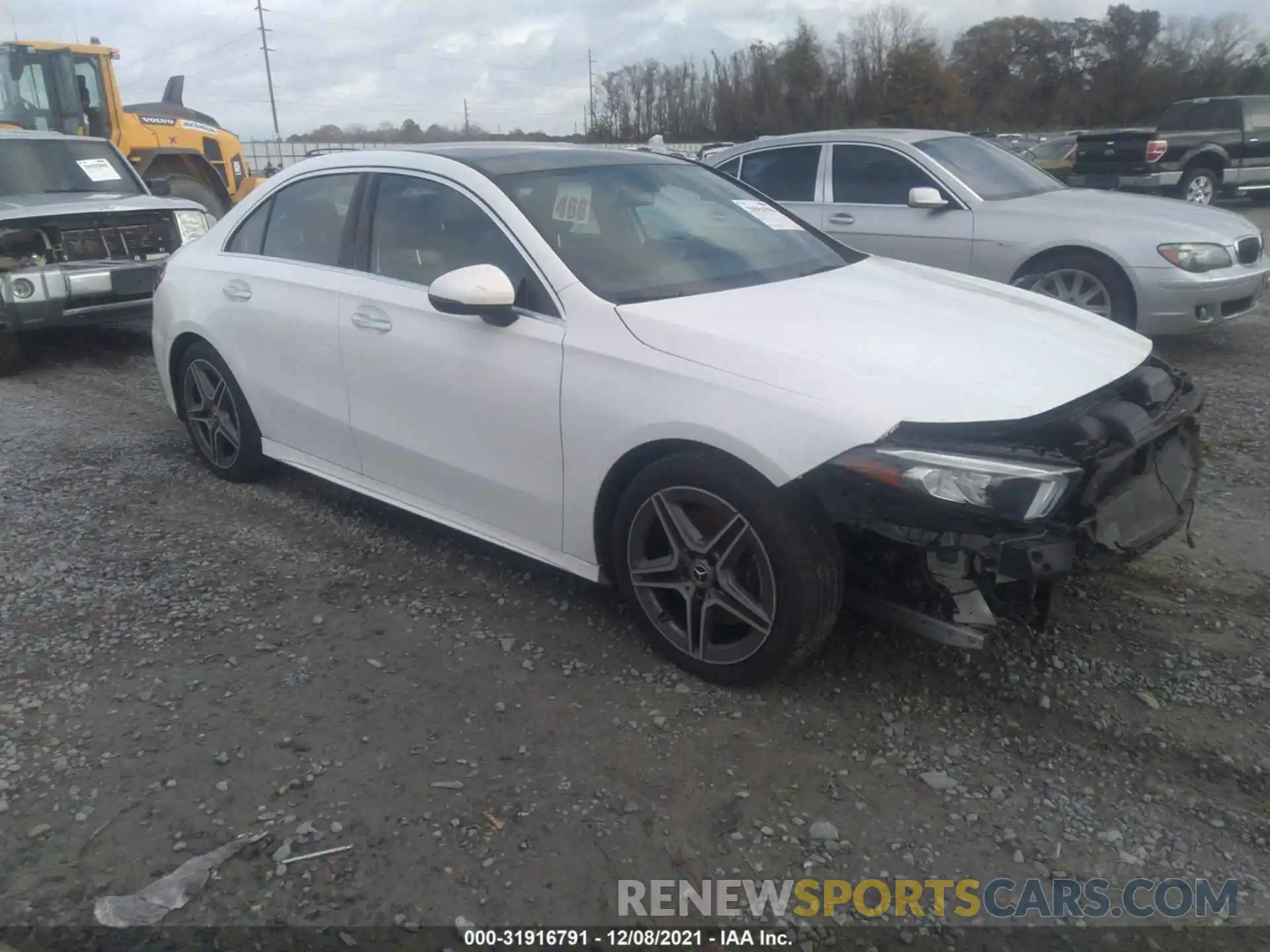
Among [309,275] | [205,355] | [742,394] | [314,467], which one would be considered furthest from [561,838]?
[205,355]

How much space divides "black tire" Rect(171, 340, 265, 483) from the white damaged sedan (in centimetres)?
28

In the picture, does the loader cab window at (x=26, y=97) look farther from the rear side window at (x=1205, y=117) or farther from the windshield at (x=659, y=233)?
the rear side window at (x=1205, y=117)

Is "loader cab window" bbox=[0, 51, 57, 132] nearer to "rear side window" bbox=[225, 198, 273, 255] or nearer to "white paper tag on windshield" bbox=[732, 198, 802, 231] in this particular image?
"rear side window" bbox=[225, 198, 273, 255]

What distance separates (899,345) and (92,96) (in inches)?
511

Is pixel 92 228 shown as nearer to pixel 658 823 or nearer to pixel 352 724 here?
pixel 352 724

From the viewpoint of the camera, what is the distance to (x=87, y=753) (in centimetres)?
297

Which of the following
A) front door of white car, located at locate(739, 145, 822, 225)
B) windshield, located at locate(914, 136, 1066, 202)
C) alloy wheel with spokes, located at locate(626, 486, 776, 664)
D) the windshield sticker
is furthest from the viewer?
front door of white car, located at locate(739, 145, 822, 225)

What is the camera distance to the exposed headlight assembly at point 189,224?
8617 millimetres

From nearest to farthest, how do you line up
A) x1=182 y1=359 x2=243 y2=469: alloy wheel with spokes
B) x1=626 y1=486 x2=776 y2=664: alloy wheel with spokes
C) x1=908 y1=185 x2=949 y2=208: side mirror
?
x1=626 y1=486 x2=776 y2=664: alloy wheel with spokes < x1=182 y1=359 x2=243 y2=469: alloy wheel with spokes < x1=908 y1=185 x2=949 y2=208: side mirror

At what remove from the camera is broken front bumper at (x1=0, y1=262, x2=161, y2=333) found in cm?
729

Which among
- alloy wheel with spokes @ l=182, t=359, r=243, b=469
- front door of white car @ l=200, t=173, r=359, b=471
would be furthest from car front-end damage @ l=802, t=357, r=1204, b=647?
alloy wheel with spokes @ l=182, t=359, r=243, b=469

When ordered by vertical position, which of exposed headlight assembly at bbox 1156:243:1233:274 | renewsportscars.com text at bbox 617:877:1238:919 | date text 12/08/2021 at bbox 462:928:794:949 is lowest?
date text 12/08/2021 at bbox 462:928:794:949

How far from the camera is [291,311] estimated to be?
4.33 m

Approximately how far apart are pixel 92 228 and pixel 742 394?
23.3 feet
